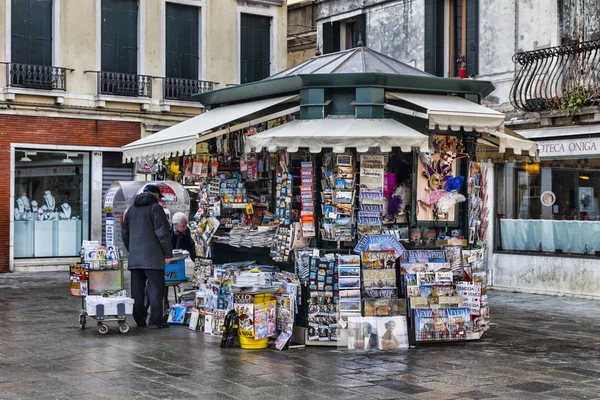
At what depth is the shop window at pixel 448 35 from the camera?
18.2 m

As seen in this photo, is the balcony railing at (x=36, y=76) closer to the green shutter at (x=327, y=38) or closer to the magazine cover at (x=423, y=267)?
the green shutter at (x=327, y=38)

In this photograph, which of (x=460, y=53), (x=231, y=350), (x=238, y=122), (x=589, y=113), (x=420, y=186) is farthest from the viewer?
(x=460, y=53)

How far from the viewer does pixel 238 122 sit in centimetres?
1129

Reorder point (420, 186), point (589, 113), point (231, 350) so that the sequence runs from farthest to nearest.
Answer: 1. point (589, 113)
2. point (420, 186)
3. point (231, 350)

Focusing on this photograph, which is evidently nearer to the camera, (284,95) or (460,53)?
(284,95)

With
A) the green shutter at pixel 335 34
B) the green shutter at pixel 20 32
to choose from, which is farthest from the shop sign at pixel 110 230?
the green shutter at pixel 335 34

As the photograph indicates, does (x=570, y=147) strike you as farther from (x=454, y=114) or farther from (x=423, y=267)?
(x=454, y=114)

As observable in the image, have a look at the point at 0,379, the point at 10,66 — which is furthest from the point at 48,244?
the point at 0,379

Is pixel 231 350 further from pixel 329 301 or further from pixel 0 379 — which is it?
pixel 0 379

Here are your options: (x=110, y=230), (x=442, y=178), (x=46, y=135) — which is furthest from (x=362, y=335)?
(x=46, y=135)

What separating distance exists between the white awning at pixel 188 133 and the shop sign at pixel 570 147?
263 inches

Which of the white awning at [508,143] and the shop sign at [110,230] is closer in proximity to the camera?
the white awning at [508,143]

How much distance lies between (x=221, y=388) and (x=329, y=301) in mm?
2487

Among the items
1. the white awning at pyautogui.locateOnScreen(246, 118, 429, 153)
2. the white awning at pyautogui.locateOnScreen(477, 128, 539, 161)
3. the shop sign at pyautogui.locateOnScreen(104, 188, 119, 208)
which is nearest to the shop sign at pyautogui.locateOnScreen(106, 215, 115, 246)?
the shop sign at pyautogui.locateOnScreen(104, 188, 119, 208)
